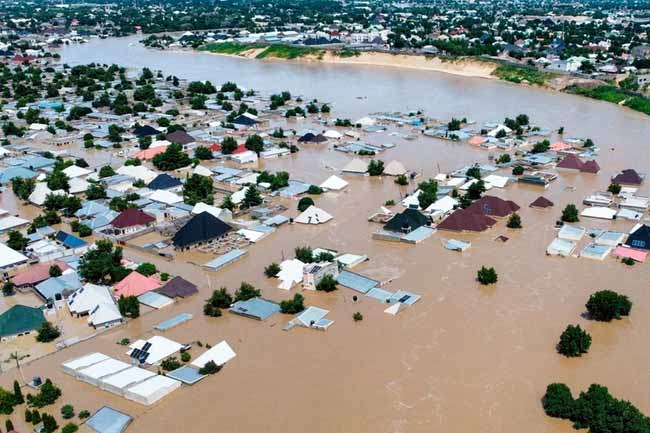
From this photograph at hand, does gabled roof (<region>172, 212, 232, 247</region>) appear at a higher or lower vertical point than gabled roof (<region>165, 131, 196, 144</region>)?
higher

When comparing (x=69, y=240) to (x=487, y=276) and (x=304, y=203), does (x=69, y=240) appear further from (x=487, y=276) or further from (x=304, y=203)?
(x=487, y=276)

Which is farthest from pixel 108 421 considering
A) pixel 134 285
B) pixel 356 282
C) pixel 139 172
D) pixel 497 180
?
pixel 497 180

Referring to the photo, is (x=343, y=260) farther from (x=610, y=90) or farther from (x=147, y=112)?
(x=610, y=90)

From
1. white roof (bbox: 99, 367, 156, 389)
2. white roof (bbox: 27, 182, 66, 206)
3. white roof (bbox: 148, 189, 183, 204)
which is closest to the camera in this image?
white roof (bbox: 99, 367, 156, 389)

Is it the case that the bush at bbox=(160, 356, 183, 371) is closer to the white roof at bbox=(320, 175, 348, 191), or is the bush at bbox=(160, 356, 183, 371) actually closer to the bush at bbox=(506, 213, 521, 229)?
the bush at bbox=(506, 213, 521, 229)

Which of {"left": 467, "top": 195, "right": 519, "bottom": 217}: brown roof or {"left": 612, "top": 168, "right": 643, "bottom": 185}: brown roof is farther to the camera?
{"left": 612, "top": 168, "right": 643, "bottom": 185}: brown roof

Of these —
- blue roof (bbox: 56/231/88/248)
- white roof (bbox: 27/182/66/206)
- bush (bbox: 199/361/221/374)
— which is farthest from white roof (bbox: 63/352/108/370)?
white roof (bbox: 27/182/66/206)

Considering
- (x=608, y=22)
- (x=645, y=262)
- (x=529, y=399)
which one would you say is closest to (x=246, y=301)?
(x=529, y=399)
